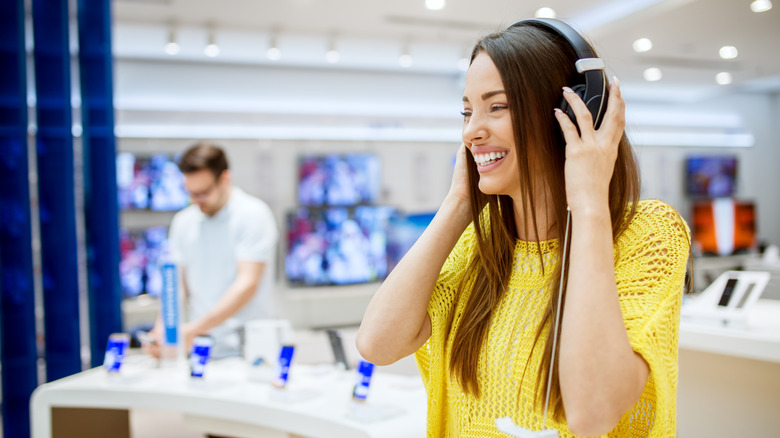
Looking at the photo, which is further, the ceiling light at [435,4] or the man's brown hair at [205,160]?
the ceiling light at [435,4]

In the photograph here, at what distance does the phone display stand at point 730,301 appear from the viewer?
7.04ft

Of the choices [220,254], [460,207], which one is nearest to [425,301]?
[460,207]

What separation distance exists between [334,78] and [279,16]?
2.11 m

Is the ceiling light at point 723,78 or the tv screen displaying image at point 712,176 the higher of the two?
the ceiling light at point 723,78

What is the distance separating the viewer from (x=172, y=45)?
579cm

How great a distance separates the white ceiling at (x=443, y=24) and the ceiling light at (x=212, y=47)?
76 mm

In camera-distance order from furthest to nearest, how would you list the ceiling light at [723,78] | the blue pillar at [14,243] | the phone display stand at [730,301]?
1. the ceiling light at [723,78]
2. the blue pillar at [14,243]
3. the phone display stand at [730,301]

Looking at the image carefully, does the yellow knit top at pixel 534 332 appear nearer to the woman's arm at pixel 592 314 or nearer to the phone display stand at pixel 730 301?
the woman's arm at pixel 592 314

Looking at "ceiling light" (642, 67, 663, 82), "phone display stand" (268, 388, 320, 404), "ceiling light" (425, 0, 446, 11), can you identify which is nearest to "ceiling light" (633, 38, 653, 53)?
"ceiling light" (642, 67, 663, 82)

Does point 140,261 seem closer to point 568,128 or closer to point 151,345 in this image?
point 151,345

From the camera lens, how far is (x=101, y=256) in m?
3.70

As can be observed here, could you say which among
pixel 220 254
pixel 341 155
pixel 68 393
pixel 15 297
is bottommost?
pixel 68 393

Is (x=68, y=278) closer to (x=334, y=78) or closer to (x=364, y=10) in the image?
(x=364, y=10)

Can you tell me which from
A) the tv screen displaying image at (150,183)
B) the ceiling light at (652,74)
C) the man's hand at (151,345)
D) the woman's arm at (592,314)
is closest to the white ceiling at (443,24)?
the ceiling light at (652,74)
